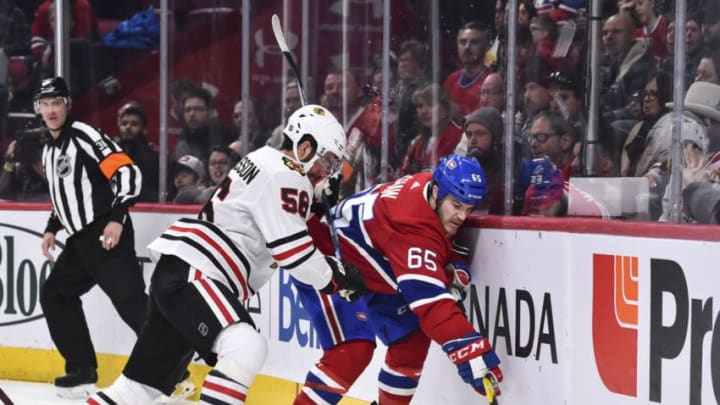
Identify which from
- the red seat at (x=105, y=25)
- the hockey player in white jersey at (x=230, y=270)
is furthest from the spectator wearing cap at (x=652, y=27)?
the red seat at (x=105, y=25)

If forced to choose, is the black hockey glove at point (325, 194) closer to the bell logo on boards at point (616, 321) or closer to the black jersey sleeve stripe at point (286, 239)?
the black jersey sleeve stripe at point (286, 239)

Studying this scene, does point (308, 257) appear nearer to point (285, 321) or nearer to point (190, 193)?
point (285, 321)

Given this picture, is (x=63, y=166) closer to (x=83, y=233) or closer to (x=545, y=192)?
(x=83, y=233)

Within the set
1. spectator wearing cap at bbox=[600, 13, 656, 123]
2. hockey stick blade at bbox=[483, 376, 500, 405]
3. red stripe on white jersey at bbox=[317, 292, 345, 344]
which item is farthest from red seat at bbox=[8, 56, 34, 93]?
hockey stick blade at bbox=[483, 376, 500, 405]

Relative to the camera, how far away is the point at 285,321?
16.1 ft

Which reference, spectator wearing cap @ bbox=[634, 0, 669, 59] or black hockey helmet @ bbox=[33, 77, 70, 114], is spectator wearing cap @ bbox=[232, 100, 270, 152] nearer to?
black hockey helmet @ bbox=[33, 77, 70, 114]

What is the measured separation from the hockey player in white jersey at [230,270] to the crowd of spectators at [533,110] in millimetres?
749

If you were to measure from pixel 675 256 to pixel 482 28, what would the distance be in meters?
1.50

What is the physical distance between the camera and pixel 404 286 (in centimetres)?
366

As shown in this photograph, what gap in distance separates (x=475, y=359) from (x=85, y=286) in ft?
7.58

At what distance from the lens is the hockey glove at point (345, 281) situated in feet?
12.0

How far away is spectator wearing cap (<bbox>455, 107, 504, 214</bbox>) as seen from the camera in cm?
422

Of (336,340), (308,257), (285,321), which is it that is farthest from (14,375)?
(308,257)

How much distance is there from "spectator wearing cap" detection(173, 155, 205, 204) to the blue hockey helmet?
2.09 meters
